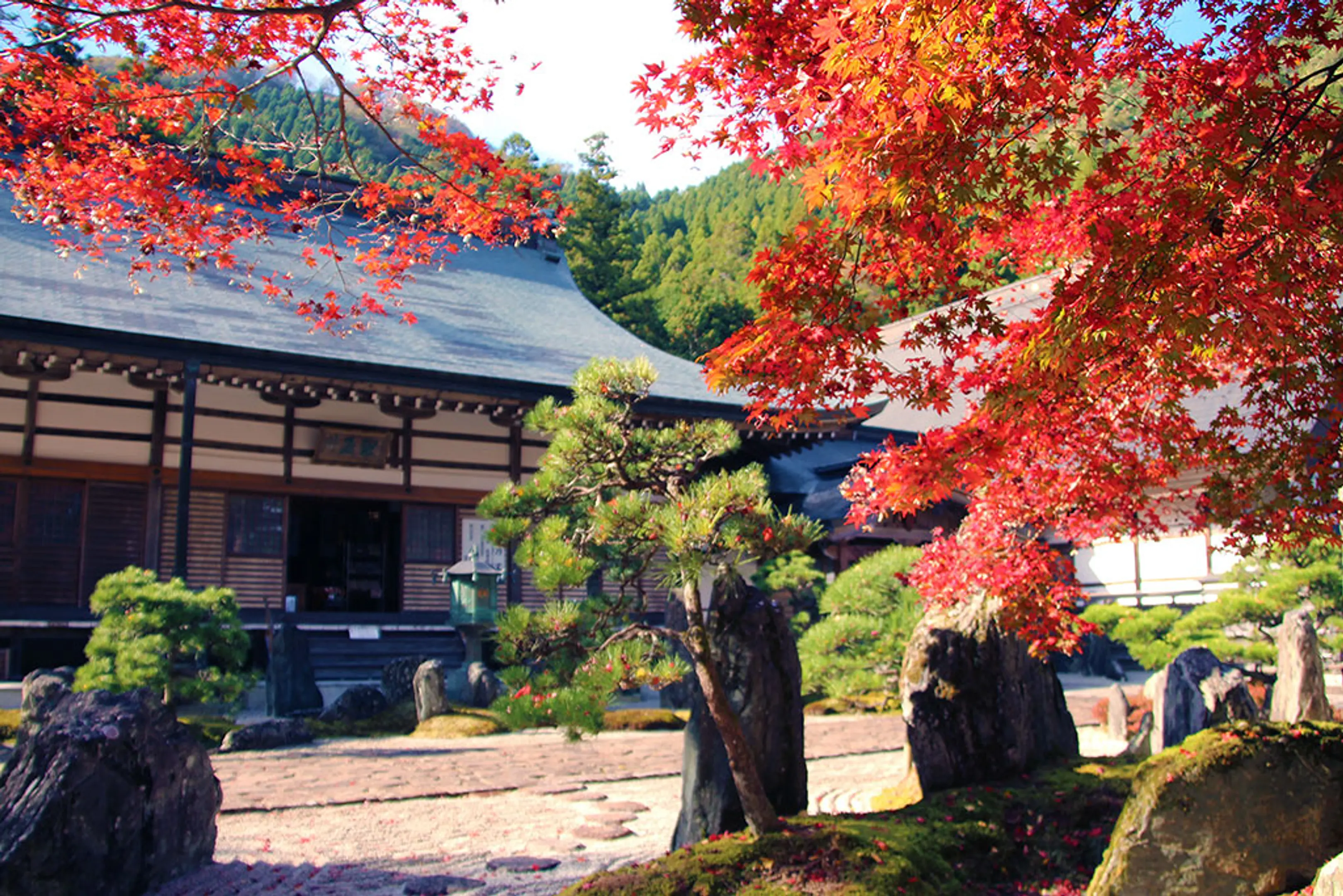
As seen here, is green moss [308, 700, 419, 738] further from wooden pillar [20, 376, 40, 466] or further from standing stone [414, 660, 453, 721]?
wooden pillar [20, 376, 40, 466]

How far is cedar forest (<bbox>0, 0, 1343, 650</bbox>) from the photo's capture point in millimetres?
3123

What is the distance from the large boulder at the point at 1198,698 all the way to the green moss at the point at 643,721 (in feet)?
17.0

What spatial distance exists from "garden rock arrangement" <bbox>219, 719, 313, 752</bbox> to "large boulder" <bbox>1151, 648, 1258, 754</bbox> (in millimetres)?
7565

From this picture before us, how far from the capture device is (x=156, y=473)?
12703 mm

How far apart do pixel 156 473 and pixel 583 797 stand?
332 inches

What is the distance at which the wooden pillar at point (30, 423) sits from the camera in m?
12.1

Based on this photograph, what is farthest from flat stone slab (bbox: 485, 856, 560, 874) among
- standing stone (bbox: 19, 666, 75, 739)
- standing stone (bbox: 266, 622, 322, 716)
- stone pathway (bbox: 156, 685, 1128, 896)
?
standing stone (bbox: 266, 622, 322, 716)

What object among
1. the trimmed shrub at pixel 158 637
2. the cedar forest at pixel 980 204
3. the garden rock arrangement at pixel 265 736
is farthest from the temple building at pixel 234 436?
the cedar forest at pixel 980 204

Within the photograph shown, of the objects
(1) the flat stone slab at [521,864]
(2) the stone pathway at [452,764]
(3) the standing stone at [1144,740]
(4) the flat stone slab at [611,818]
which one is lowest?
(2) the stone pathway at [452,764]

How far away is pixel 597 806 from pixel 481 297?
12.8 m

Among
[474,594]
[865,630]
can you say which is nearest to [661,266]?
[474,594]

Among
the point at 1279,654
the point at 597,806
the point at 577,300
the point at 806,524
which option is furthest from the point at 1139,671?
the point at 806,524

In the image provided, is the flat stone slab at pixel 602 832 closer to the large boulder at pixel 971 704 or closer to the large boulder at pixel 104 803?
the large boulder at pixel 971 704

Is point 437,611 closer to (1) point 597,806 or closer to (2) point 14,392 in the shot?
(2) point 14,392
